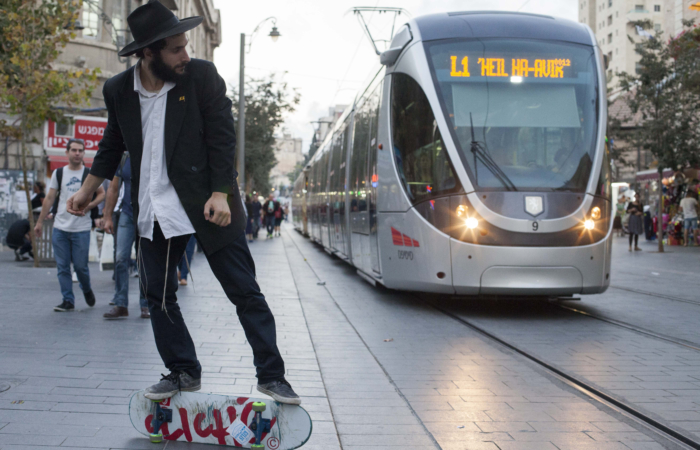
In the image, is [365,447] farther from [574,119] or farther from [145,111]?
[574,119]

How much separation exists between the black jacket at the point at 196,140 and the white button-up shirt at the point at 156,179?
3 cm

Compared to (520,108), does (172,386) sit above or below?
below

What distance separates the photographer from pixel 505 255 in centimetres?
786

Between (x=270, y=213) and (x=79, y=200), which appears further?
Answer: (x=270, y=213)

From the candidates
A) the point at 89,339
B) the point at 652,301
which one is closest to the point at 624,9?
the point at 652,301

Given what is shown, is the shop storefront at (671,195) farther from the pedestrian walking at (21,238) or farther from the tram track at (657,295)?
the pedestrian walking at (21,238)

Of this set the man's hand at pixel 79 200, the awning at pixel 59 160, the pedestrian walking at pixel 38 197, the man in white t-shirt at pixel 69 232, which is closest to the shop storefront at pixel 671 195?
the awning at pixel 59 160

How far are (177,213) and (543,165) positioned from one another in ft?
18.5

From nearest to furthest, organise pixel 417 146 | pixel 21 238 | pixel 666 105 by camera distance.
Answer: pixel 417 146, pixel 21 238, pixel 666 105

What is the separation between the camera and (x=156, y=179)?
3303 millimetres

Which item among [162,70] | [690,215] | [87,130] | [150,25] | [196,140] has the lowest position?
[690,215]

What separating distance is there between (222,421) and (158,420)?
302 mm

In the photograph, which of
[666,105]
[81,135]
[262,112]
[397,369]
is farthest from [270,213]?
[397,369]

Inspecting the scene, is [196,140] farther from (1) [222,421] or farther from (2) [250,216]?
(2) [250,216]
